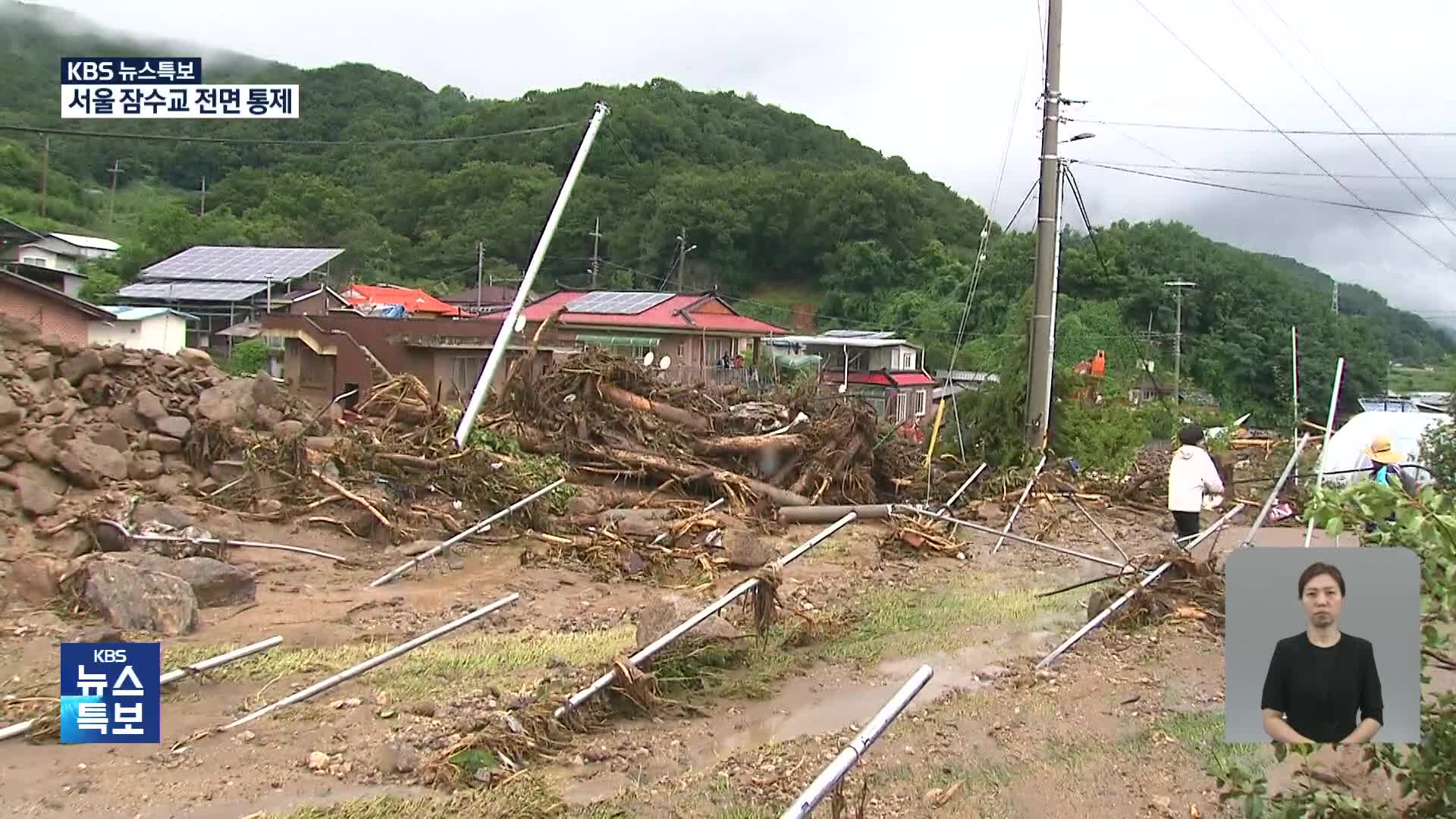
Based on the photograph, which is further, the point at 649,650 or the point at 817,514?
the point at 817,514

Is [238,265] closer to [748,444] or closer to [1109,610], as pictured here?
[748,444]

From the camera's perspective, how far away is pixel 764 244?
5959cm

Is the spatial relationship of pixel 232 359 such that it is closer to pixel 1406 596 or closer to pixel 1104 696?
pixel 1104 696

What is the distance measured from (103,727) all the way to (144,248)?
4655 centimetres

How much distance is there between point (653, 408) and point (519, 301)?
244cm

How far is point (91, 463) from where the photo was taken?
11.4 m

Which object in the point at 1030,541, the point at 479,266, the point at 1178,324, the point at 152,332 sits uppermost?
the point at 479,266

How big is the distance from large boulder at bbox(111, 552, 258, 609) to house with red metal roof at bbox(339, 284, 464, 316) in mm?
25823

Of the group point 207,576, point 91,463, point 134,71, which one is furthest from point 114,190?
point 207,576

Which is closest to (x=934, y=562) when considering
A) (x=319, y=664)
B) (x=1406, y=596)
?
(x=319, y=664)

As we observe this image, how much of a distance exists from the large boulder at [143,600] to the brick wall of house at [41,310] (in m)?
12.5

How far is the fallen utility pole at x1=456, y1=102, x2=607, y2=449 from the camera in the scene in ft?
45.1

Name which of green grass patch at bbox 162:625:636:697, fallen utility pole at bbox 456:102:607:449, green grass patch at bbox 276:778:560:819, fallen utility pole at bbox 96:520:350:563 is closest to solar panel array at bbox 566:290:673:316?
fallen utility pole at bbox 456:102:607:449

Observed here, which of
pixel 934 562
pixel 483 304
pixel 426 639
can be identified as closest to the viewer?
pixel 426 639
